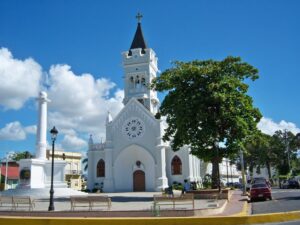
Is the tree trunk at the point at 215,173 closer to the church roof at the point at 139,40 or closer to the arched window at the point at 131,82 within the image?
the arched window at the point at 131,82

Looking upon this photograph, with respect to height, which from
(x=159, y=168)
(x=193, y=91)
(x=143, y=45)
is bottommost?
(x=159, y=168)

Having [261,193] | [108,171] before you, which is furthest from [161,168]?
[261,193]

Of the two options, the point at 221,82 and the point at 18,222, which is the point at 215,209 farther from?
the point at 221,82

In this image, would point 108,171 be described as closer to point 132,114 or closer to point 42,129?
point 132,114

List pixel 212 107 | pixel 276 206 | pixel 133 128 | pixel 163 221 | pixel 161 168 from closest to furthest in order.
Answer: pixel 163 221 → pixel 276 206 → pixel 212 107 → pixel 161 168 → pixel 133 128

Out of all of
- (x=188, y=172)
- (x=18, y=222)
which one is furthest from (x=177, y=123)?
(x=188, y=172)

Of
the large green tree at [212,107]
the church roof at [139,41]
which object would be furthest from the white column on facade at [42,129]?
the church roof at [139,41]

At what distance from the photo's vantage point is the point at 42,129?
3741cm

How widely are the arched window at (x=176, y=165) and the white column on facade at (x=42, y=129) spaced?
19889mm

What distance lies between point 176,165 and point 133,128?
791 centimetres

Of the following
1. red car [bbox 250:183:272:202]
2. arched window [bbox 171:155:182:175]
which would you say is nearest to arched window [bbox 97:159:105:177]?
arched window [bbox 171:155:182:175]

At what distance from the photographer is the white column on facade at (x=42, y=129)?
36875mm

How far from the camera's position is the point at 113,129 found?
5375cm

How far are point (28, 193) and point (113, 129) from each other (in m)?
21.8
